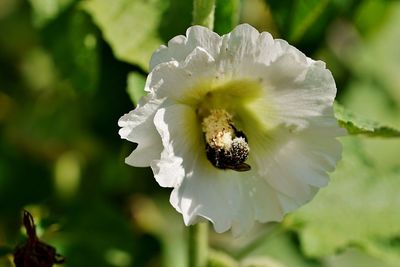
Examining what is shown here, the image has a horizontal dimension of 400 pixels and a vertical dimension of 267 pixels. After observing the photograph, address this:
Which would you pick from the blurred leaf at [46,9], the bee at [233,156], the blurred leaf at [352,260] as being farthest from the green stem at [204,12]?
the blurred leaf at [352,260]

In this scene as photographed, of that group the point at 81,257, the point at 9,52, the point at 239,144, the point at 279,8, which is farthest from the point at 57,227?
the point at 9,52

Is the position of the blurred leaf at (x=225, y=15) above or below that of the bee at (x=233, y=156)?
above

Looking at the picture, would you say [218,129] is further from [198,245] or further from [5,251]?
[5,251]

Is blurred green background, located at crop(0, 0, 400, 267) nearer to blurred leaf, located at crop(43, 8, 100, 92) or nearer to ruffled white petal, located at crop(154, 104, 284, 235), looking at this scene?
blurred leaf, located at crop(43, 8, 100, 92)

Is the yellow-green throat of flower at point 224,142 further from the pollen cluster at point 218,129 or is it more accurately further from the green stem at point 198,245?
the green stem at point 198,245

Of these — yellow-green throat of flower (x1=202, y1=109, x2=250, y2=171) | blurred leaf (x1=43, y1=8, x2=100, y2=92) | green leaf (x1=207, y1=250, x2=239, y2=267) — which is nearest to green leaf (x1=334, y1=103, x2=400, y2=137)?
yellow-green throat of flower (x1=202, y1=109, x2=250, y2=171)
